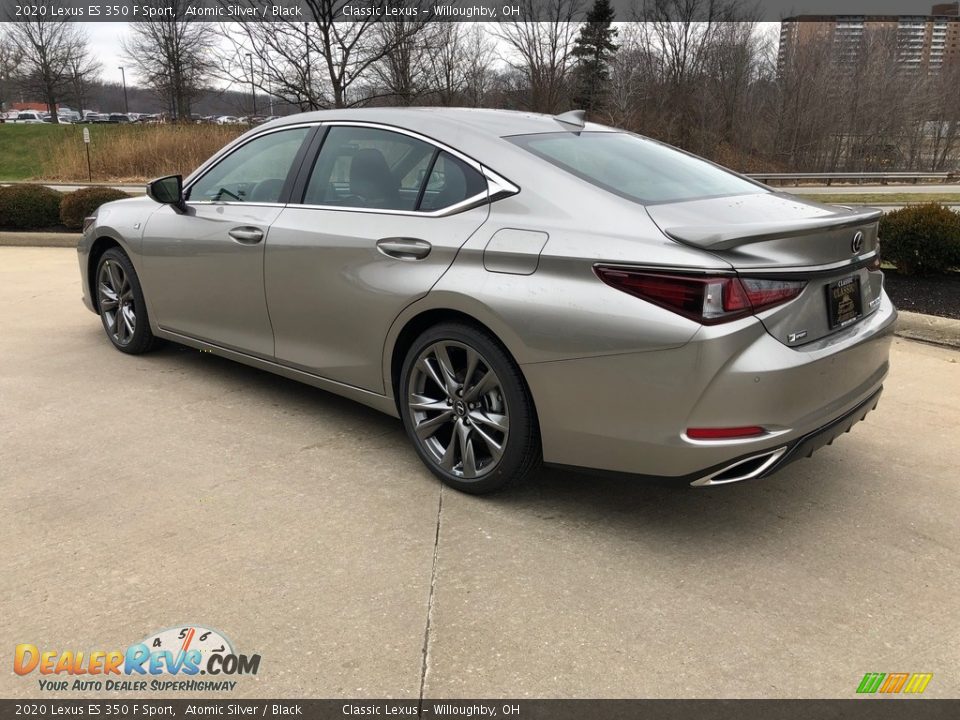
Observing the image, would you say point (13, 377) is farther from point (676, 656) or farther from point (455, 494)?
point (676, 656)

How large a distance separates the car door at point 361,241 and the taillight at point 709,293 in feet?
2.69

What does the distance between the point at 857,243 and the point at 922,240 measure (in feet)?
14.3

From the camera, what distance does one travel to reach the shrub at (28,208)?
428 inches

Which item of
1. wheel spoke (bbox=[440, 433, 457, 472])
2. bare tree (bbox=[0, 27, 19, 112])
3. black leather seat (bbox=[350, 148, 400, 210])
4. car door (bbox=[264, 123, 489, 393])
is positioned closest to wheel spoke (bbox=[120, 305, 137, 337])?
car door (bbox=[264, 123, 489, 393])

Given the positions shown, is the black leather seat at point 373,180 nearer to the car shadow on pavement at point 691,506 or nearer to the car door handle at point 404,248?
the car door handle at point 404,248

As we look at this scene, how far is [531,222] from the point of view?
10.1 ft

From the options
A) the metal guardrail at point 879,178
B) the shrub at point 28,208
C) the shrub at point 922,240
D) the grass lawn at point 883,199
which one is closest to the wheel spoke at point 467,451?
the shrub at point 922,240

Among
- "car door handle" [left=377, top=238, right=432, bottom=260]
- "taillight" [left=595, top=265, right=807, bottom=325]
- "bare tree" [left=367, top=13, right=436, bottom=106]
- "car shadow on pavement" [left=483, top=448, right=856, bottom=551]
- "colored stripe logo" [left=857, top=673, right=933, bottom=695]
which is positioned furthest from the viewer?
"bare tree" [left=367, top=13, right=436, bottom=106]

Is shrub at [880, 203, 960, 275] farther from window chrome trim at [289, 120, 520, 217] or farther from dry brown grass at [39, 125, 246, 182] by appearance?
dry brown grass at [39, 125, 246, 182]

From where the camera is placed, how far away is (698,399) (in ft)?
8.70

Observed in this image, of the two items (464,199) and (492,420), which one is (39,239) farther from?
(492,420)

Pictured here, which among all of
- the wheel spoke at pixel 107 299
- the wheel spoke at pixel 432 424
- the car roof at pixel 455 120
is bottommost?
the wheel spoke at pixel 432 424

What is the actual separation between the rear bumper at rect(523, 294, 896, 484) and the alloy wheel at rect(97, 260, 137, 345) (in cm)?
340

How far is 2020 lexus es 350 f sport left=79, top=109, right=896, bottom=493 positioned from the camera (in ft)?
8.79
